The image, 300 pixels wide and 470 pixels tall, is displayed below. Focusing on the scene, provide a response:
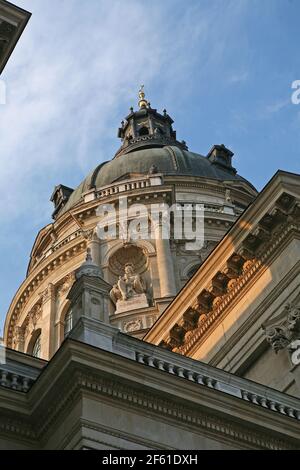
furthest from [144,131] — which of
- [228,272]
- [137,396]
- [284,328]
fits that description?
[137,396]

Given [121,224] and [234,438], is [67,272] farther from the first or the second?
[234,438]

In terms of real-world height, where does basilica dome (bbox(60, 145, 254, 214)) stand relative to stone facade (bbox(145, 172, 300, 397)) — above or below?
above

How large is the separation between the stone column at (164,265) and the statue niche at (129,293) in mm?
956

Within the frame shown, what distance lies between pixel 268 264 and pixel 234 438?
7.54 metres

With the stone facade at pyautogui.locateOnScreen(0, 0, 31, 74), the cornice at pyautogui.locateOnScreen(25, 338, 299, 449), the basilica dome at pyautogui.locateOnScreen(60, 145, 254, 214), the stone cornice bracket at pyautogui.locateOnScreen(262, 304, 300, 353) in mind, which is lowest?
the cornice at pyautogui.locateOnScreen(25, 338, 299, 449)

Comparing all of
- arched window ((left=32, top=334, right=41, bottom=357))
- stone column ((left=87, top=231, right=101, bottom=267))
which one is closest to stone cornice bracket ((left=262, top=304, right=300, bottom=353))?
stone column ((left=87, top=231, right=101, bottom=267))

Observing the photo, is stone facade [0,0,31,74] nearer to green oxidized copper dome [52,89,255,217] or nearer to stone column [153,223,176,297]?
stone column [153,223,176,297]

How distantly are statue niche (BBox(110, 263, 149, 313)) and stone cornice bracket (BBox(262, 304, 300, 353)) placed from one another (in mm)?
18530

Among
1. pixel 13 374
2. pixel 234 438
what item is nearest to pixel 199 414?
pixel 234 438

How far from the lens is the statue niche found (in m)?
38.8

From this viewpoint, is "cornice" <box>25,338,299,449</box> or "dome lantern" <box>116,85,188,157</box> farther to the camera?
"dome lantern" <box>116,85,188,157</box>
